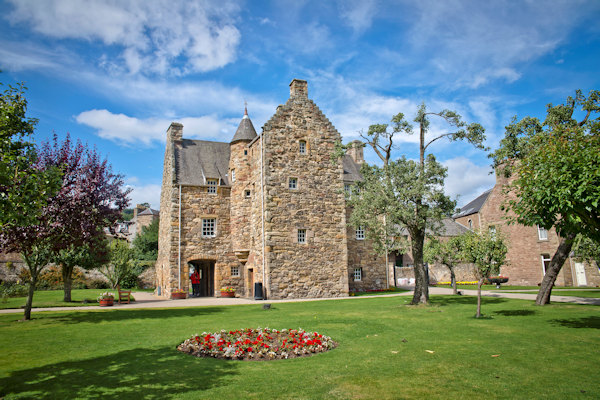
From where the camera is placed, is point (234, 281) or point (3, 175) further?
point (234, 281)

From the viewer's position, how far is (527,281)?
118ft

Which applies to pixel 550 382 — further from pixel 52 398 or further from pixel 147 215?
pixel 147 215

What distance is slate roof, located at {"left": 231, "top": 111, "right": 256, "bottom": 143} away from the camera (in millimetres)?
30706

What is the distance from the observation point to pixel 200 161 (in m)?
31.8

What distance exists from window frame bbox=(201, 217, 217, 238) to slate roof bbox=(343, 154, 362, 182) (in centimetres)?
1127

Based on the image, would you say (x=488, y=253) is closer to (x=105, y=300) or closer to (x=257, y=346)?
(x=257, y=346)

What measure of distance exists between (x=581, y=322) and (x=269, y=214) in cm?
1712

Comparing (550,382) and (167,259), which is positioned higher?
(167,259)

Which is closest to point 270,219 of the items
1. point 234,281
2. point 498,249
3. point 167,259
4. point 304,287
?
point 304,287

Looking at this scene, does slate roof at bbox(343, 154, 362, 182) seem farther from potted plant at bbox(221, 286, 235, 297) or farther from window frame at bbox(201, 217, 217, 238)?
potted plant at bbox(221, 286, 235, 297)

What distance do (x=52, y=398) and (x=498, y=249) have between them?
46.6ft

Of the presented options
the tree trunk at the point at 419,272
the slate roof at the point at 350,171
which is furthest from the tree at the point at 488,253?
the slate roof at the point at 350,171

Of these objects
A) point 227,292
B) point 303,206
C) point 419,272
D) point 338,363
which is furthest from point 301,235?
point 338,363

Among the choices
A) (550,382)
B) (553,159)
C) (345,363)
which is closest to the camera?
(550,382)
